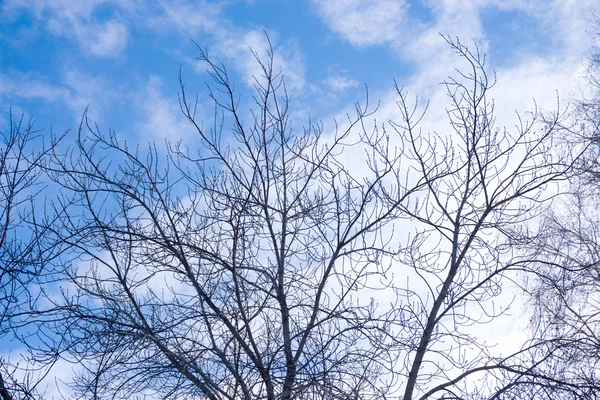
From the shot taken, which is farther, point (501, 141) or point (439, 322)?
point (501, 141)

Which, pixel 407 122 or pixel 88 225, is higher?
pixel 407 122

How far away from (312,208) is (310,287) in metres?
0.77

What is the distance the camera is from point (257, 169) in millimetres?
6141

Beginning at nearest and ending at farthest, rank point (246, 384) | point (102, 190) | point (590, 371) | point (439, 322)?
point (246, 384) → point (439, 322) → point (102, 190) → point (590, 371)

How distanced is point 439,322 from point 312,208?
154 cm

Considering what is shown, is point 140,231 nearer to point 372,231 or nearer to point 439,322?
point 372,231

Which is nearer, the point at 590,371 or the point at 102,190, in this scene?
the point at 102,190

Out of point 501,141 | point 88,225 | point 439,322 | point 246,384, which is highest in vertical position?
point 501,141

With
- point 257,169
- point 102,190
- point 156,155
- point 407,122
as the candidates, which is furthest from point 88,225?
point 407,122

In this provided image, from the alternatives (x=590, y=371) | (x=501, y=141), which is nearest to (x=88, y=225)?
(x=501, y=141)

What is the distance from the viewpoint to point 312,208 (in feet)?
20.3

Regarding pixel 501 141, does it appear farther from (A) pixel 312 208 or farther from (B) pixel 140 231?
(B) pixel 140 231

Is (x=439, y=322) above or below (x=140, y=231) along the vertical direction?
below

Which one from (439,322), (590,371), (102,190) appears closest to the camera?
(439,322)
